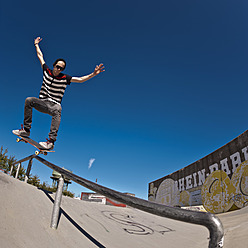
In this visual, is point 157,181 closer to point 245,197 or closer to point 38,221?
point 245,197

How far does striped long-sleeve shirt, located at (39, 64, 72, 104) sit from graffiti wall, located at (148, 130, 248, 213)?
13355mm

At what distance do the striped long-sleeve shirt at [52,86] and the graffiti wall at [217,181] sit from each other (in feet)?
43.8

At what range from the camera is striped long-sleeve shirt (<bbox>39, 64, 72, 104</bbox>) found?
3805 mm

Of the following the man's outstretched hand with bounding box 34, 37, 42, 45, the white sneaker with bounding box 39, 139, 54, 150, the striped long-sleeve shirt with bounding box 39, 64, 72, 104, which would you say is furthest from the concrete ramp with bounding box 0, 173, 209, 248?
the man's outstretched hand with bounding box 34, 37, 42, 45

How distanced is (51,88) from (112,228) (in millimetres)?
3057

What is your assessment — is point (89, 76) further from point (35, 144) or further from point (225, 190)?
point (225, 190)

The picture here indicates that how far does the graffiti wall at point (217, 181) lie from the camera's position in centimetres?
1275

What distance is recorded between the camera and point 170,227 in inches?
195

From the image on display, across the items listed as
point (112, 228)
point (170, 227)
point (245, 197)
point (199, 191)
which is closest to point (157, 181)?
point (199, 191)

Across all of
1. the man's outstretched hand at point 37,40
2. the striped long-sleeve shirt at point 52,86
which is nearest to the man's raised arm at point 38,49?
the man's outstretched hand at point 37,40

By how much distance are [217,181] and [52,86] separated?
51.4ft

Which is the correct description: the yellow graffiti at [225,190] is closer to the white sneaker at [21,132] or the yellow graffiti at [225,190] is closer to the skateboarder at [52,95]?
the skateboarder at [52,95]

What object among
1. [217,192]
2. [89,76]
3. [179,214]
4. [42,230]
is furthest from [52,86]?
[217,192]

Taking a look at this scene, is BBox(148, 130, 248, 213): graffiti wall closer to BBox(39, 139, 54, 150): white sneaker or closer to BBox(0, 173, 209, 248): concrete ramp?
BBox(0, 173, 209, 248): concrete ramp
